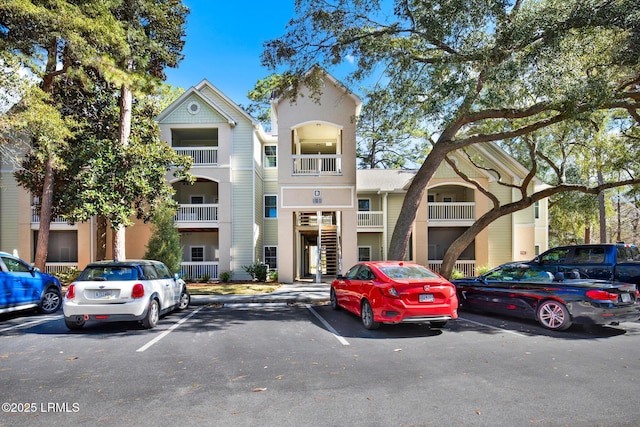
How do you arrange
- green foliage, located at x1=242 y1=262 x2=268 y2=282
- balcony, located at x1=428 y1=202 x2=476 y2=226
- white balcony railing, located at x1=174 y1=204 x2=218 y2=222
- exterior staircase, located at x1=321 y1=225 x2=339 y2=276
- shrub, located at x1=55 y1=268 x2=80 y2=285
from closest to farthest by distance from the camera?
1. shrub, located at x1=55 y1=268 x2=80 y2=285
2. green foliage, located at x1=242 y1=262 x2=268 y2=282
3. white balcony railing, located at x1=174 y1=204 x2=218 y2=222
4. balcony, located at x1=428 y1=202 x2=476 y2=226
5. exterior staircase, located at x1=321 y1=225 x2=339 y2=276

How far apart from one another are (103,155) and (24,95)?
3.87 metres

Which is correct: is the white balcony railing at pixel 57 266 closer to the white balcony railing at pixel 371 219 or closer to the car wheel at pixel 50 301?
the car wheel at pixel 50 301

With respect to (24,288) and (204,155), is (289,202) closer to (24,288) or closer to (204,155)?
(204,155)

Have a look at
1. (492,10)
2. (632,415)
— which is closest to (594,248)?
(492,10)

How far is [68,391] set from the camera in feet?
15.4

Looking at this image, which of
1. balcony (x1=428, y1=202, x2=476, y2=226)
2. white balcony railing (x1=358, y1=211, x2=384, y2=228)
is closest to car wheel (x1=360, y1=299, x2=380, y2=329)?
balcony (x1=428, y1=202, x2=476, y2=226)

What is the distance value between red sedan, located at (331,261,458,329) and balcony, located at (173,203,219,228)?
44.4 feet

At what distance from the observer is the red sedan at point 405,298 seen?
7.61 metres

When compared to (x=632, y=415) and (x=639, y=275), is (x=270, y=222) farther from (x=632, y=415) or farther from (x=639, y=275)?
(x=632, y=415)

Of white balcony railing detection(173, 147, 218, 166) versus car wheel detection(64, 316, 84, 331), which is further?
white balcony railing detection(173, 147, 218, 166)

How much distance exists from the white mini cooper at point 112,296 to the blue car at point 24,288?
2252 mm

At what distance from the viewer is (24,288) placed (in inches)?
383

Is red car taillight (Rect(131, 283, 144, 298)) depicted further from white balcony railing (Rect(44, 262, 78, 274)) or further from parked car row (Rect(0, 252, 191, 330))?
white balcony railing (Rect(44, 262, 78, 274))

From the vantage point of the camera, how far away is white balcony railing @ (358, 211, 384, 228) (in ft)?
74.8
